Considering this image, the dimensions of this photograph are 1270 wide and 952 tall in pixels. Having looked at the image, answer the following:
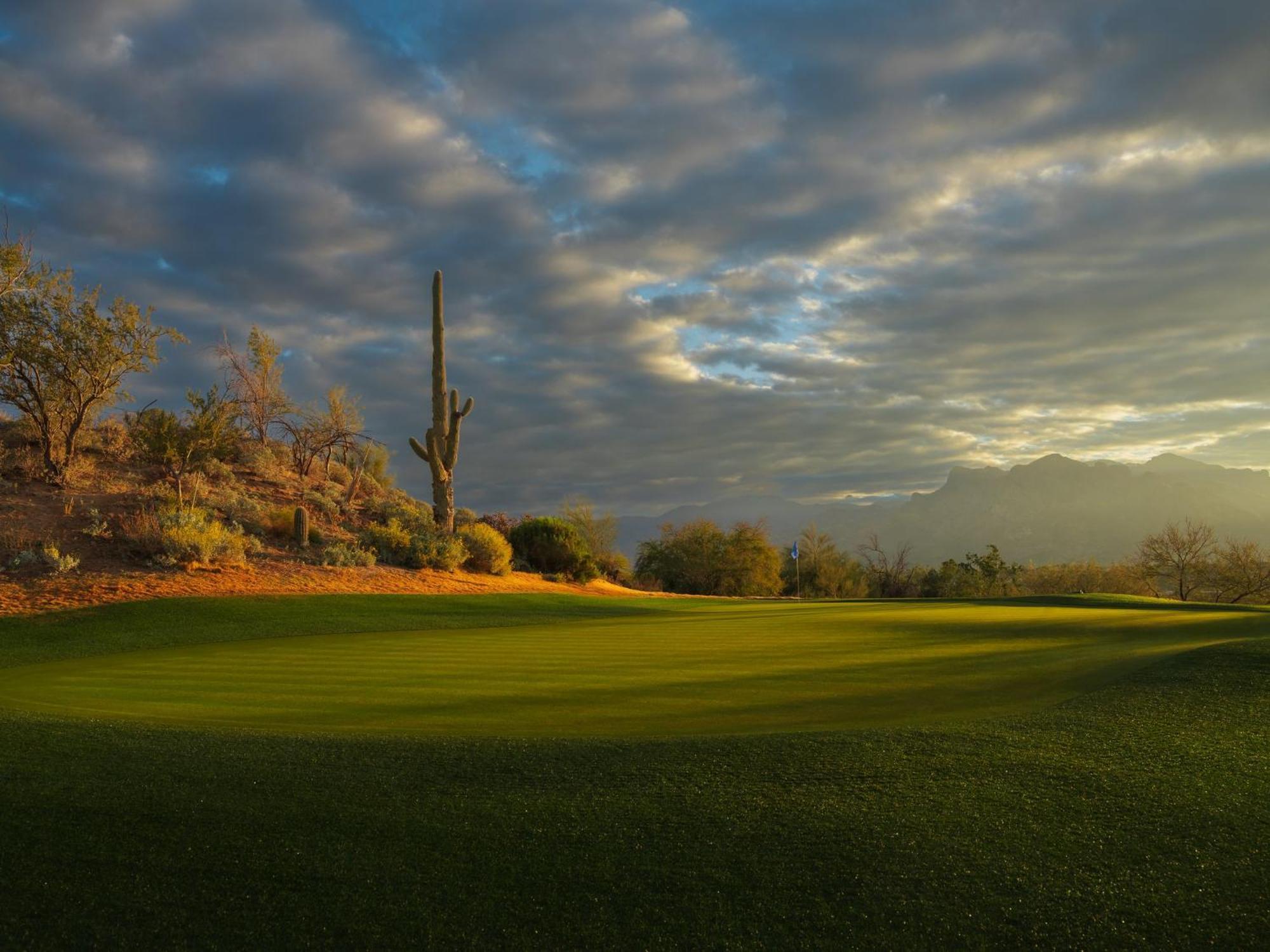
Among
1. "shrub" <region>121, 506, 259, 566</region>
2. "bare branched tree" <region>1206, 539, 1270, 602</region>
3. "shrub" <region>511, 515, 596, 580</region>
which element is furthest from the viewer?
"bare branched tree" <region>1206, 539, 1270, 602</region>

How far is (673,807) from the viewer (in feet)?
15.7

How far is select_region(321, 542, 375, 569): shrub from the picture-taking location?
1074 inches

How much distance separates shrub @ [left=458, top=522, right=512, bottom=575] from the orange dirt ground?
2.19 m

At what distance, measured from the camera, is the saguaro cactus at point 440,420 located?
109 ft

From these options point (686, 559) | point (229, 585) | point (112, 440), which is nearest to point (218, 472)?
point (112, 440)

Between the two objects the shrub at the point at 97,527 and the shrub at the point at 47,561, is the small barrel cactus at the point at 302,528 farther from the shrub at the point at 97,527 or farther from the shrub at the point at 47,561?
the shrub at the point at 47,561

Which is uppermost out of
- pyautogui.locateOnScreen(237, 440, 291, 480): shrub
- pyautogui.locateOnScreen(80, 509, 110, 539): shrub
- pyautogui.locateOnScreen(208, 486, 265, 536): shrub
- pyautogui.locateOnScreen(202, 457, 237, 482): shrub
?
pyautogui.locateOnScreen(237, 440, 291, 480): shrub

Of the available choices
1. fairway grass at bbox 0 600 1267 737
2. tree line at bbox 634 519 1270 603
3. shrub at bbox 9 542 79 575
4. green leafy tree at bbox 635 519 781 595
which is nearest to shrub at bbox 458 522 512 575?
shrub at bbox 9 542 79 575

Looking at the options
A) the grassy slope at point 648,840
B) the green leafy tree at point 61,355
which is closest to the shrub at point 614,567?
the green leafy tree at point 61,355

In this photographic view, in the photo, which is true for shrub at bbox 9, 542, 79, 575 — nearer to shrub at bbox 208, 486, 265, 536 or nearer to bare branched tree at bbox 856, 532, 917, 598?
shrub at bbox 208, 486, 265, 536

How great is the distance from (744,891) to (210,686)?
891cm

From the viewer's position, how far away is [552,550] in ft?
127

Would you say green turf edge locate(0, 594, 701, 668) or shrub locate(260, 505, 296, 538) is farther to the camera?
shrub locate(260, 505, 296, 538)

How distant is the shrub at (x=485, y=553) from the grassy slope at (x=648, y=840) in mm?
26809
